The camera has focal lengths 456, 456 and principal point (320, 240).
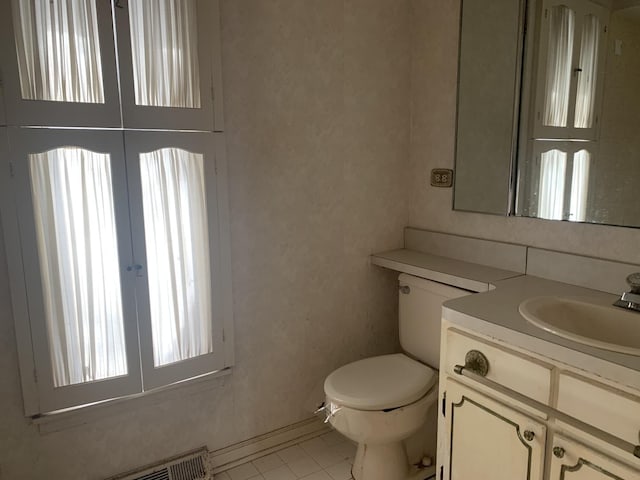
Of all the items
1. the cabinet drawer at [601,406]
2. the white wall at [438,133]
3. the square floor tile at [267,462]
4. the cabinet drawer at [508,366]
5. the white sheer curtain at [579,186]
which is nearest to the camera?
the cabinet drawer at [601,406]

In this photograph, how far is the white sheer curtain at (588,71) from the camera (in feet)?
4.93

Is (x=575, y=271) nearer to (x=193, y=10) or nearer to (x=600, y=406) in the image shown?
(x=600, y=406)

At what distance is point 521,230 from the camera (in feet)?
5.80

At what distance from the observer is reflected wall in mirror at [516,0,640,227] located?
Result: 143 cm

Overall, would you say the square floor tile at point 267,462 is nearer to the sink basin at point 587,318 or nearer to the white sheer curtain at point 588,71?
the sink basin at point 587,318

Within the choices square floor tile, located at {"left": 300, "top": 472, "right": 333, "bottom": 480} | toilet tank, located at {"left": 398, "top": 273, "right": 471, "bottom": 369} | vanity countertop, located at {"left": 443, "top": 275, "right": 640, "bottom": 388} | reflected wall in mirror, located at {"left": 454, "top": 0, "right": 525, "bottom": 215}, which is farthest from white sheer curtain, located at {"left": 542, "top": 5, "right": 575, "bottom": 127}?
square floor tile, located at {"left": 300, "top": 472, "right": 333, "bottom": 480}

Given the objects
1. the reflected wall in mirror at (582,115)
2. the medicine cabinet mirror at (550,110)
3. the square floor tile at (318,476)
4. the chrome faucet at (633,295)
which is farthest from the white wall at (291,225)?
the chrome faucet at (633,295)

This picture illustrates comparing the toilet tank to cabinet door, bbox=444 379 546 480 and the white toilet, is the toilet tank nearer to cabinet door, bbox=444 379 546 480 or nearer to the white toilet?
the white toilet

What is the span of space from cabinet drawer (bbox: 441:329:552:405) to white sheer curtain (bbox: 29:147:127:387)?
1.11m

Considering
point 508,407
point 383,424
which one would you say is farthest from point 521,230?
point 383,424

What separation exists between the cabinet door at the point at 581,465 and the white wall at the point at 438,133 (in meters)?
0.78

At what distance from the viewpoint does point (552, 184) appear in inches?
65.4

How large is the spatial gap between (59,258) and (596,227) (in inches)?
69.8

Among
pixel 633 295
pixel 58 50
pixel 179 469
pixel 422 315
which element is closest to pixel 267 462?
pixel 179 469
